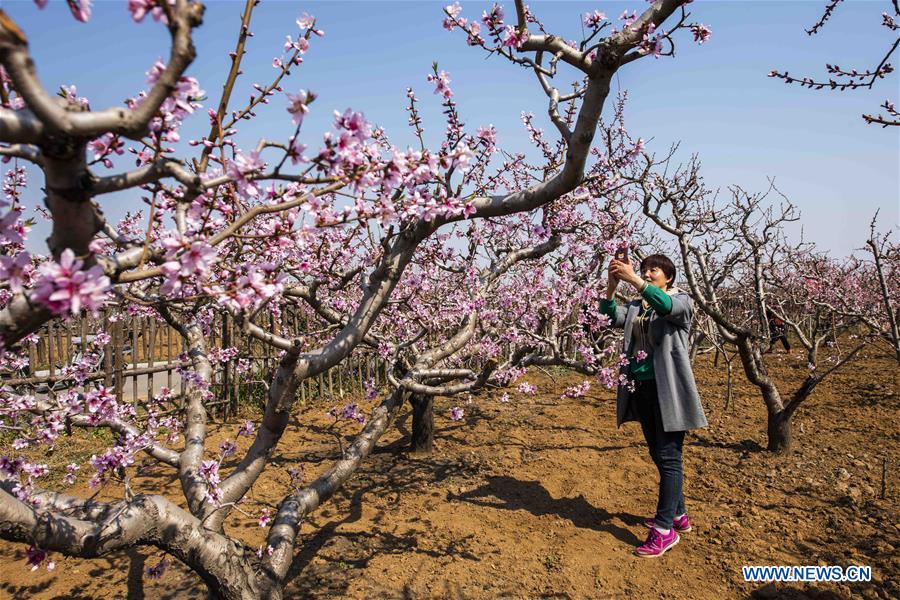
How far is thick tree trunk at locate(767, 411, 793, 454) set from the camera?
5.48 meters

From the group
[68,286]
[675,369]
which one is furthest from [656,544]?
[68,286]

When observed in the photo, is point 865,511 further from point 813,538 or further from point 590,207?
point 590,207

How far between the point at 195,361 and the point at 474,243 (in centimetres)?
296

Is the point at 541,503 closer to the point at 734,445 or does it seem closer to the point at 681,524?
the point at 681,524

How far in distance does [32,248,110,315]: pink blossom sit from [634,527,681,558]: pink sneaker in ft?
12.8

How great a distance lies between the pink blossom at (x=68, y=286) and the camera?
3.65 feet

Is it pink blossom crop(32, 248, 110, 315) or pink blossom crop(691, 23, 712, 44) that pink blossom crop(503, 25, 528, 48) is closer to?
pink blossom crop(691, 23, 712, 44)

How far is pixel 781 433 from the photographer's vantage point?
551 centimetres

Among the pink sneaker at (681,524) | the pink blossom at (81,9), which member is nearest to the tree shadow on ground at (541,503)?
the pink sneaker at (681,524)

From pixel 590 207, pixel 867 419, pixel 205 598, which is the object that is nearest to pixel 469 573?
pixel 205 598

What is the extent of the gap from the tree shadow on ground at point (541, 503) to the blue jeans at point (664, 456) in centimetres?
39

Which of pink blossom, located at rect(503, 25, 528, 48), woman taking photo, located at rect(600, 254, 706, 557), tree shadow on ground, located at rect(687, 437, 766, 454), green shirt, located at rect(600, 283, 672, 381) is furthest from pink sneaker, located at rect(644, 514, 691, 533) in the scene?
pink blossom, located at rect(503, 25, 528, 48)

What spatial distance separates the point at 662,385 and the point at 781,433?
2.87 m

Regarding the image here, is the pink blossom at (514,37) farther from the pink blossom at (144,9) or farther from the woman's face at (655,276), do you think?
the woman's face at (655,276)
